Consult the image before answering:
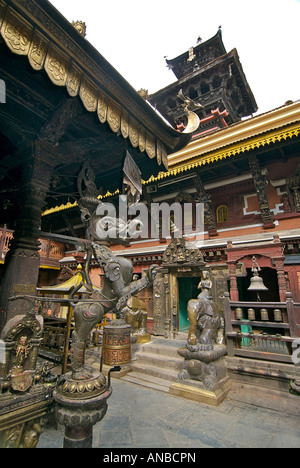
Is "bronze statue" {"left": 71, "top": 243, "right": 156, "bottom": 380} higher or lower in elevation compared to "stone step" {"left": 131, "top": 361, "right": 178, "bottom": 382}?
higher

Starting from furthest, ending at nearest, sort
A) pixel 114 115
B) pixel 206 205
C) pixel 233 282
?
1. pixel 206 205
2. pixel 233 282
3. pixel 114 115

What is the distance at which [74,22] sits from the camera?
2240 mm

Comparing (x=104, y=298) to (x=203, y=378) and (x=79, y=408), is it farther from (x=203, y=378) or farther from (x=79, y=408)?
(x=203, y=378)

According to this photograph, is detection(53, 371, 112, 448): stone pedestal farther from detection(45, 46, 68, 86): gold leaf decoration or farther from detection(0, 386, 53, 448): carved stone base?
detection(45, 46, 68, 86): gold leaf decoration

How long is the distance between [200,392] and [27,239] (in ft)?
14.8

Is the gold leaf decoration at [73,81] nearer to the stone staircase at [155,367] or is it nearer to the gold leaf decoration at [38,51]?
the gold leaf decoration at [38,51]

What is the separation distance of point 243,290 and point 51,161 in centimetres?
1215

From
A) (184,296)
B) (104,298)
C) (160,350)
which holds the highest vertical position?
(104,298)

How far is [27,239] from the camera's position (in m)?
2.54

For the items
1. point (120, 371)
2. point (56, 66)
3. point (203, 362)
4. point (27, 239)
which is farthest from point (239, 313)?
point (56, 66)

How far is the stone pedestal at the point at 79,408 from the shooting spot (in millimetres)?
1898

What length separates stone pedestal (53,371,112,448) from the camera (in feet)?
6.23

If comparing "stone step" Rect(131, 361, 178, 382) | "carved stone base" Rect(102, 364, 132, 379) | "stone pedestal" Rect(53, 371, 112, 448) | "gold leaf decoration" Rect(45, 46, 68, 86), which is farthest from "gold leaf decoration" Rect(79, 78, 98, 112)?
"stone step" Rect(131, 361, 178, 382)

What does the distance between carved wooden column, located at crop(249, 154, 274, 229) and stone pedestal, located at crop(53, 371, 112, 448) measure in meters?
8.21
